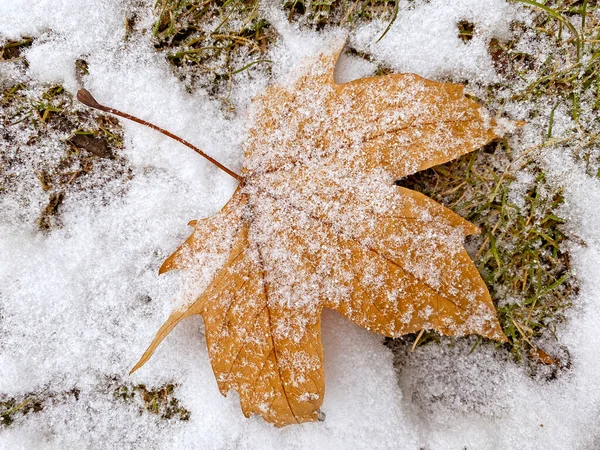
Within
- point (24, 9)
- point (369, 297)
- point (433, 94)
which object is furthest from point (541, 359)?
point (24, 9)

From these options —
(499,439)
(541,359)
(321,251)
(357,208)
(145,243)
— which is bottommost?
(499,439)

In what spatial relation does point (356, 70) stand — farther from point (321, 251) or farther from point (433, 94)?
point (321, 251)

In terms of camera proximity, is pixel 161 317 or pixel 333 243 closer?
pixel 333 243

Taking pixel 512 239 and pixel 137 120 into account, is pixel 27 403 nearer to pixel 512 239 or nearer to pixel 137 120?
pixel 137 120

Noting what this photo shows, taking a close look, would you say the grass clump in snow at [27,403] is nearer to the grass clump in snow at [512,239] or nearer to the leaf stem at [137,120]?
the leaf stem at [137,120]

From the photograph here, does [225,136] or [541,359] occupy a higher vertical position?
[225,136]

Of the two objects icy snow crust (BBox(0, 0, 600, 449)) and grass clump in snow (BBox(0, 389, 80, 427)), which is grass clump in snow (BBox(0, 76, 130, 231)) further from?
grass clump in snow (BBox(0, 389, 80, 427))

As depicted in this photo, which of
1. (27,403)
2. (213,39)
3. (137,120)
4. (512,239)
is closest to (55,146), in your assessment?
(137,120)
